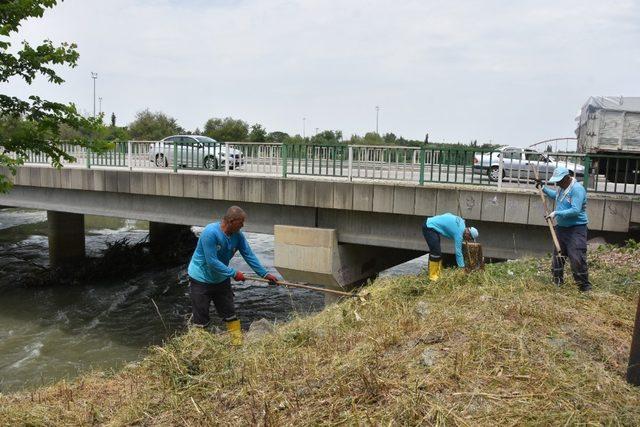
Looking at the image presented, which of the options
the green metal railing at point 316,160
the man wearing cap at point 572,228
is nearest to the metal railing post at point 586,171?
the man wearing cap at point 572,228

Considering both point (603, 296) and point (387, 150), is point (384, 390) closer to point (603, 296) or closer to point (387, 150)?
point (603, 296)

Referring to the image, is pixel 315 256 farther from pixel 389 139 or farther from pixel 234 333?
pixel 389 139

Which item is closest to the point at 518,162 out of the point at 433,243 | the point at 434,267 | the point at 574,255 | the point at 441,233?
the point at 441,233

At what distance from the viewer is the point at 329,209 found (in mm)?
9398

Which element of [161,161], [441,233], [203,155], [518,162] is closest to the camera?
[441,233]

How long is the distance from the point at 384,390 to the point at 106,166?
407 inches

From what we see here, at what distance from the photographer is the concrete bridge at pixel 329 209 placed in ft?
26.6

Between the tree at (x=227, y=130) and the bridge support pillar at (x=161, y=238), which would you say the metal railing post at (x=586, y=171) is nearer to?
the bridge support pillar at (x=161, y=238)

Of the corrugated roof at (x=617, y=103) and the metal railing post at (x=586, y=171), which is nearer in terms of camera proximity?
the metal railing post at (x=586, y=171)

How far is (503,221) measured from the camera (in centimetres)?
811

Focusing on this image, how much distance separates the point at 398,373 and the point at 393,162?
600 centimetres

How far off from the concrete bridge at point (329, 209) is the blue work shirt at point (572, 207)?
6.84 feet

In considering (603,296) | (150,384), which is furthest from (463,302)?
(150,384)

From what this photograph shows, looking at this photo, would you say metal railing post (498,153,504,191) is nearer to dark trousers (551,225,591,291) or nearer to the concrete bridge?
the concrete bridge
